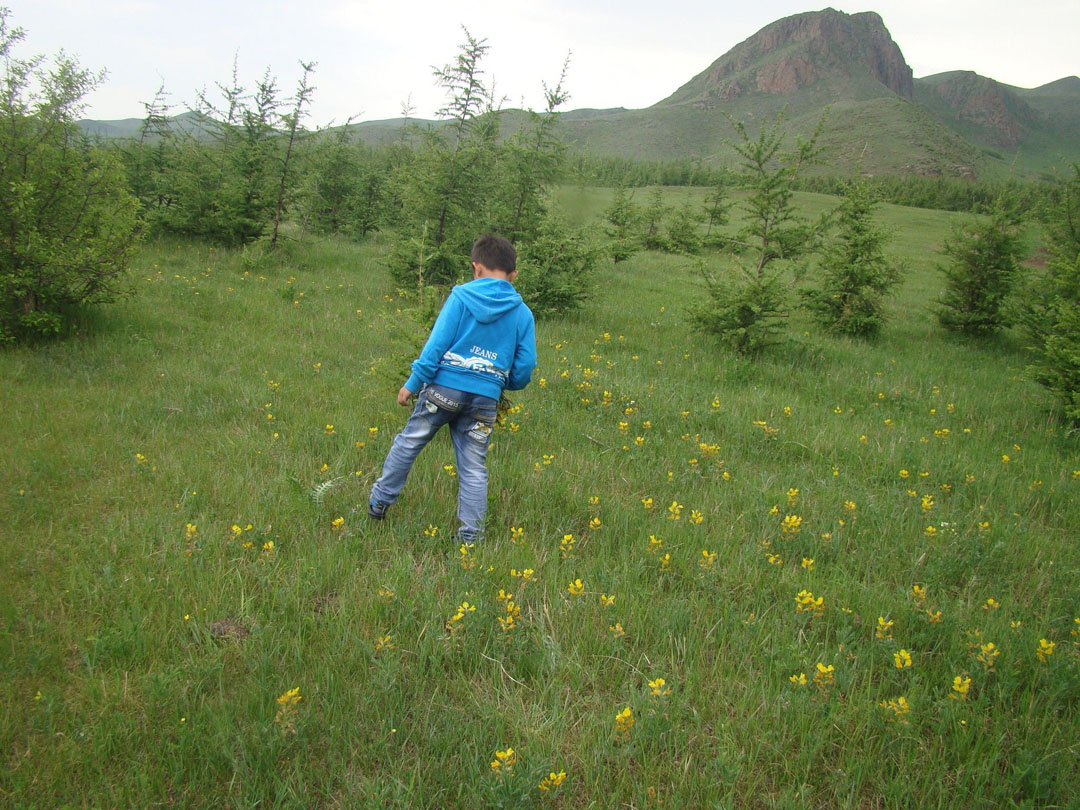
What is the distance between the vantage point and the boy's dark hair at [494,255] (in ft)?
12.6

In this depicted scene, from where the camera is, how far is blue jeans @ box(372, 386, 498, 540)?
3713 mm

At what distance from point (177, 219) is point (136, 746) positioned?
44.2 feet

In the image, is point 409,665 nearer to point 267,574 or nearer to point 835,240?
point 267,574

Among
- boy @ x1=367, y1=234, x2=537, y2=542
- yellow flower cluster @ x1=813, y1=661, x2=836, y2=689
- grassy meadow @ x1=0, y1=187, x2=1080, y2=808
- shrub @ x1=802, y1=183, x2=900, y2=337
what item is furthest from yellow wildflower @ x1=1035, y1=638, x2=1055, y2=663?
shrub @ x1=802, y1=183, x2=900, y2=337

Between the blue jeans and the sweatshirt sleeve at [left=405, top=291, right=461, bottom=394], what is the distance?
0.13 meters

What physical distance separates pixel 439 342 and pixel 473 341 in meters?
0.22

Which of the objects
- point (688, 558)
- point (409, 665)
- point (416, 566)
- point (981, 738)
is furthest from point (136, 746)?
point (981, 738)

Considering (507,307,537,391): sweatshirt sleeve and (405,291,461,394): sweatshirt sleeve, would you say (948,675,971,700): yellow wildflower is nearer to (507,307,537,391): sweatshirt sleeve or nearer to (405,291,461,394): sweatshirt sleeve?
(507,307,537,391): sweatshirt sleeve

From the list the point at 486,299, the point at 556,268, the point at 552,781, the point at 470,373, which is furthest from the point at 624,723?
the point at 556,268

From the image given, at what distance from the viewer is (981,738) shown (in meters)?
2.35

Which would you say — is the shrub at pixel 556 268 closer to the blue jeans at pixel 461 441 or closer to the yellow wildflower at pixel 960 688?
the blue jeans at pixel 461 441

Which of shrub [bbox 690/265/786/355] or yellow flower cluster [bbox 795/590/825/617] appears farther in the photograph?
shrub [bbox 690/265/786/355]

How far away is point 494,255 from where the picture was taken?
12.6ft

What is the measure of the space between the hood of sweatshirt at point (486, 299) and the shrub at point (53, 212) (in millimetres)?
5595
